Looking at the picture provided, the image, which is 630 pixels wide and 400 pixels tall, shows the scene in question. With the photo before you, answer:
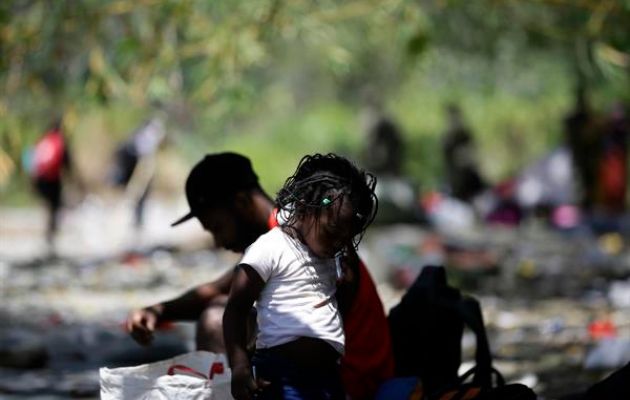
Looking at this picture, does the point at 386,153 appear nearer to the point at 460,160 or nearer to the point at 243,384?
the point at 460,160

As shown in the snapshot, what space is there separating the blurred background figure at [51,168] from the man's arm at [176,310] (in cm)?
1142

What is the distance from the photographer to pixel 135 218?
18000mm

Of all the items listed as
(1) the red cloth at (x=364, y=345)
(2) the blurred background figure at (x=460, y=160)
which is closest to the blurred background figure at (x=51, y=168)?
(2) the blurred background figure at (x=460, y=160)

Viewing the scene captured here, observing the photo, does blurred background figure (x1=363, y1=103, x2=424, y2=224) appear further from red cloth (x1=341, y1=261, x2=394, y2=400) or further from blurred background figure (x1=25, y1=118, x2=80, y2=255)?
red cloth (x1=341, y1=261, x2=394, y2=400)

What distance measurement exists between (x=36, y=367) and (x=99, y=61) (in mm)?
1924

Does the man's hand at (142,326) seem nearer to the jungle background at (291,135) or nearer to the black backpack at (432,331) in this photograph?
the black backpack at (432,331)

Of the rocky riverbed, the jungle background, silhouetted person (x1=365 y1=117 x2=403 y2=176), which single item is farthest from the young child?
silhouetted person (x1=365 y1=117 x2=403 y2=176)

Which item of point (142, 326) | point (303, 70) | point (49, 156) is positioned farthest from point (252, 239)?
point (303, 70)

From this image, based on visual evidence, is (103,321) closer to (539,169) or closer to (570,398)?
(570,398)

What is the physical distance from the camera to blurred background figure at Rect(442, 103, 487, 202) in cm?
2212

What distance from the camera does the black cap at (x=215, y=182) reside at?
5.16 metres

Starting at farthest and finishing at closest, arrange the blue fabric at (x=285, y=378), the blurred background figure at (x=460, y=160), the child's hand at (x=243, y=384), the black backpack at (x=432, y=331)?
1. the blurred background figure at (x=460, y=160)
2. the black backpack at (x=432, y=331)
3. the blue fabric at (x=285, y=378)
4. the child's hand at (x=243, y=384)

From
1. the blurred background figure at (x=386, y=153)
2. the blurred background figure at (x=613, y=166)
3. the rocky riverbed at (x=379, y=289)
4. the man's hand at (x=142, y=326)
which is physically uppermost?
the blurred background figure at (x=386, y=153)

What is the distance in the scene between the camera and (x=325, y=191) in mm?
4461
